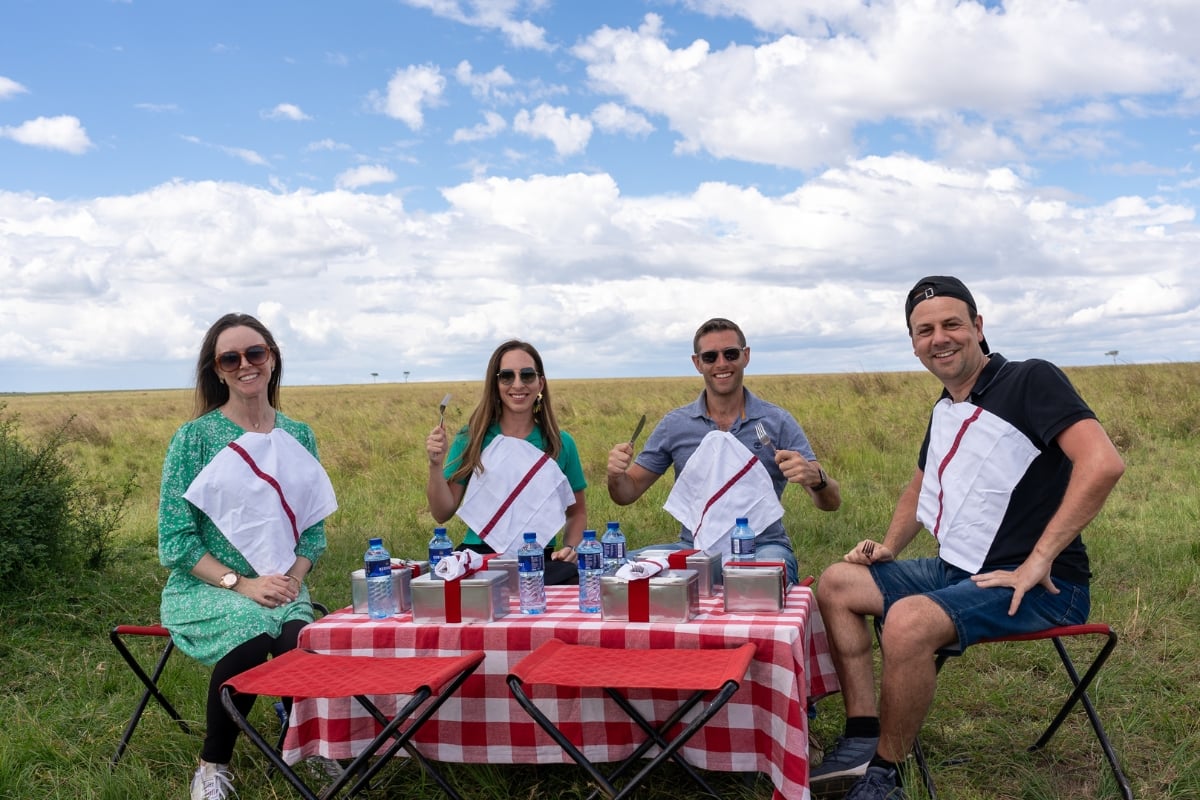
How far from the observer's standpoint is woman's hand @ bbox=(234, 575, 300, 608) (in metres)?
3.45

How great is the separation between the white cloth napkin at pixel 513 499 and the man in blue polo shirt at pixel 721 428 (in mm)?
275

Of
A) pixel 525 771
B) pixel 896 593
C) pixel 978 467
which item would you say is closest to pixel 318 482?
pixel 525 771

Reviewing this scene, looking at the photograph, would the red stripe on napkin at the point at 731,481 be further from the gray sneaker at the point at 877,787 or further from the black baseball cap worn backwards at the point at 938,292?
the gray sneaker at the point at 877,787

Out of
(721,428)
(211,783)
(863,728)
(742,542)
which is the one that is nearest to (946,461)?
(742,542)

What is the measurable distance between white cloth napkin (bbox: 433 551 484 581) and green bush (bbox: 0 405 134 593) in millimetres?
4066

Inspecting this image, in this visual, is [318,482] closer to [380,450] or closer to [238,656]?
[238,656]

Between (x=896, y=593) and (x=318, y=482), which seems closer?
(x=896, y=593)

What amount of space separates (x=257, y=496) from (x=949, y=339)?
250 centimetres

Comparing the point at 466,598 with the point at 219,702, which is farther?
the point at 219,702

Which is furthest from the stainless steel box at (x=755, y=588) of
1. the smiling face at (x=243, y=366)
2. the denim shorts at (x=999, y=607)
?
the smiling face at (x=243, y=366)

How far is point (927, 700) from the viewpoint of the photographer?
9.71 ft

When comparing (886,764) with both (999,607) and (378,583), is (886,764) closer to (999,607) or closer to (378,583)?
(999,607)

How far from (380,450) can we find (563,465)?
Answer: 9427 mm

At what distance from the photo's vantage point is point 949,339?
3.33m
